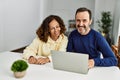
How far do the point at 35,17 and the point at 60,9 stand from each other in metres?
0.90

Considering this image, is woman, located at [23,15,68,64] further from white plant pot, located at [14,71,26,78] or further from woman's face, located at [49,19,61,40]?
white plant pot, located at [14,71,26,78]

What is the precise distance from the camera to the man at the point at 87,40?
1.93 metres

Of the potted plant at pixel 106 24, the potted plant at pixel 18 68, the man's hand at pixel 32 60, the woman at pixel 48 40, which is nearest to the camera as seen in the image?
the potted plant at pixel 18 68

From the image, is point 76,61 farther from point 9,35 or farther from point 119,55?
point 9,35

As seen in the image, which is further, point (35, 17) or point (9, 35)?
point (35, 17)

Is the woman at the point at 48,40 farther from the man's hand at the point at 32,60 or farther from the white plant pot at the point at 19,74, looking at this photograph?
the white plant pot at the point at 19,74

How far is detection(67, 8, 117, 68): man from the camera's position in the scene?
1.93 metres

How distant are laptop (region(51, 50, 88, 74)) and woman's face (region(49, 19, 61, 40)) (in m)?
0.60

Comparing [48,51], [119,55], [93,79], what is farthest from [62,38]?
[119,55]

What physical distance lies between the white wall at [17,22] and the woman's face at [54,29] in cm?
214

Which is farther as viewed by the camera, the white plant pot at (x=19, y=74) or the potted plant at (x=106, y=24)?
the potted plant at (x=106, y=24)

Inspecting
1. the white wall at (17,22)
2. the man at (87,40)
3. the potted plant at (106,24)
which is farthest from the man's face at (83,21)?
the potted plant at (106,24)

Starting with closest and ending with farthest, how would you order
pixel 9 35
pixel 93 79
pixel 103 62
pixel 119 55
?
pixel 93 79 < pixel 103 62 < pixel 119 55 < pixel 9 35

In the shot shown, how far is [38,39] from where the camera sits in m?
2.27
